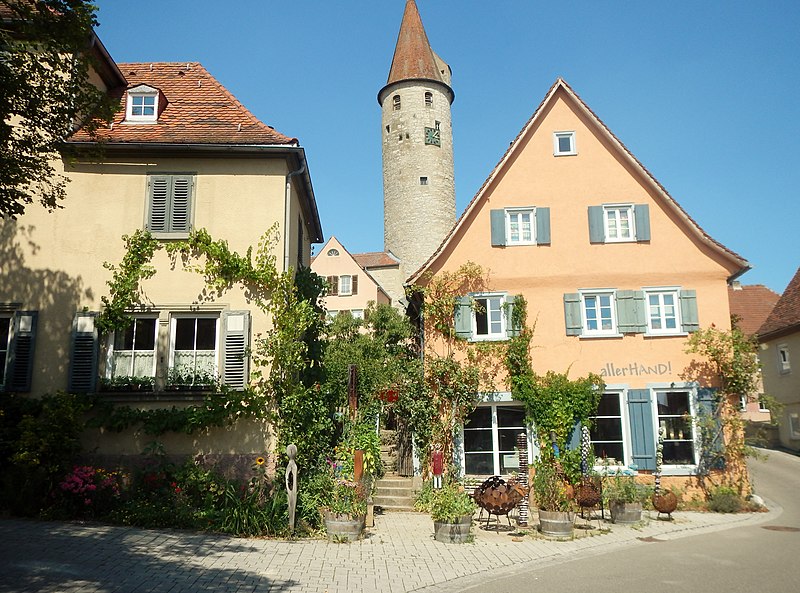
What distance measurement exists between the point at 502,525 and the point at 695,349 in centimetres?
685

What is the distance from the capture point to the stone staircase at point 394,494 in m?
14.8

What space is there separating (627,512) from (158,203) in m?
11.4

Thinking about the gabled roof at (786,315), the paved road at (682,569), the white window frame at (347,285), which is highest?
the white window frame at (347,285)

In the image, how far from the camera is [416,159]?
4984 cm

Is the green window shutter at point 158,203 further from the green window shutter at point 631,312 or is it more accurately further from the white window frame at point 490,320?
the green window shutter at point 631,312

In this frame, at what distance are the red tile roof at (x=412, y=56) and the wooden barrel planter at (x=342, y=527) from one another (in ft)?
148

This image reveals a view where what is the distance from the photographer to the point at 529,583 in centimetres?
874

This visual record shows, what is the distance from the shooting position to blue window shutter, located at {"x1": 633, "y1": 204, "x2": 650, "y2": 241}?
666 inches

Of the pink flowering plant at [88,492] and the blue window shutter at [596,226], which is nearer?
the pink flowering plant at [88,492]

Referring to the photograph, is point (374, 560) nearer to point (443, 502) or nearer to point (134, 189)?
point (443, 502)

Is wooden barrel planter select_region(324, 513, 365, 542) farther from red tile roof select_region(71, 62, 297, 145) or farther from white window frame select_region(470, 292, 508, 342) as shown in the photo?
red tile roof select_region(71, 62, 297, 145)

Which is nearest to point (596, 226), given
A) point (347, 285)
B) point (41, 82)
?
point (41, 82)

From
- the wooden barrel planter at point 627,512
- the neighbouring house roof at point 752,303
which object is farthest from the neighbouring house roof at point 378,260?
the wooden barrel planter at point 627,512

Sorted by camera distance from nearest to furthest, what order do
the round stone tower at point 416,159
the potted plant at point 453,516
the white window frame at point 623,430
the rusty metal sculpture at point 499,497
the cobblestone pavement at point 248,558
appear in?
the cobblestone pavement at point 248,558 → the potted plant at point 453,516 → the rusty metal sculpture at point 499,497 → the white window frame at point 623,430 → the round stone tower at point 416,159
